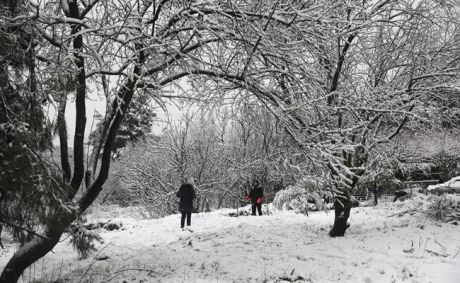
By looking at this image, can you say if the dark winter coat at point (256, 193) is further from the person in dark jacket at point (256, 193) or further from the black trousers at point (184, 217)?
the black trousers at point (184, 217)

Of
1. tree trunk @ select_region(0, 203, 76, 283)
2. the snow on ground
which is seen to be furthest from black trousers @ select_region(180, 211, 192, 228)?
tree trunk @ select_region(0, 203, 76, 283)

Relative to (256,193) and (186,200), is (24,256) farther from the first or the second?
(256,193)

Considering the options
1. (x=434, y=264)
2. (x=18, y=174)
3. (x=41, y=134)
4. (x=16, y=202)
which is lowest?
(x=434, y=264)

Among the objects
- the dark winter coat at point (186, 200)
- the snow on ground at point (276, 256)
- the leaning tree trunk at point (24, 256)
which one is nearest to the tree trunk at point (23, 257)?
the leaning tree trunk at point (24, 256)

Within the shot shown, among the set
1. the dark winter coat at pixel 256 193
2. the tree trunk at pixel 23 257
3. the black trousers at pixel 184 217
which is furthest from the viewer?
the dark winter coat at pixel 256 193

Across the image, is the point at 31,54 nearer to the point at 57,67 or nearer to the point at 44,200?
the point at 57,67

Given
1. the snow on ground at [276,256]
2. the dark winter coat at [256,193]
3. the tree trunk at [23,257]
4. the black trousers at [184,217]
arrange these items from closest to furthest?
the tree trunk at [23,257] < the snow on ground at [276,256] < the black trousers at [184,217] < the dark winter coat at [256,193]

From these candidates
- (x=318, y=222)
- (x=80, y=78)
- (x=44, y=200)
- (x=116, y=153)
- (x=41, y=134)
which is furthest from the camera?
(x=116, y=153)

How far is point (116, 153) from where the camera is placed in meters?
29.8

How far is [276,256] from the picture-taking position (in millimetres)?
7535

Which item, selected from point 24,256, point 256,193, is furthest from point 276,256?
point 256,193

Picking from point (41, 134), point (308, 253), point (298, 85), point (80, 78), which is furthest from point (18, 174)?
point (308, 253)

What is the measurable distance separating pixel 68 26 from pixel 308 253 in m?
5.86

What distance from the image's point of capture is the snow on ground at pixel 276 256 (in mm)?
6289
